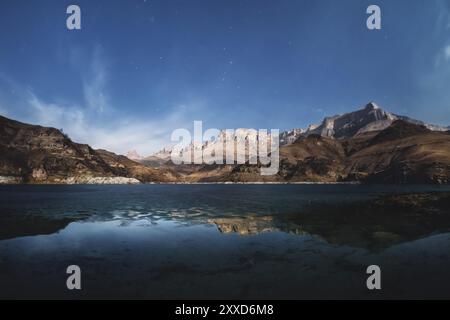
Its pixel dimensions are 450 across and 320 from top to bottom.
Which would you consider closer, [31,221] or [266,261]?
[266,261]

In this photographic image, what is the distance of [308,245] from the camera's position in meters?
30.2

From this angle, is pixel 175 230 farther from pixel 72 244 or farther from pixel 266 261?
pixel 266 261

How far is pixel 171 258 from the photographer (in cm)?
2547

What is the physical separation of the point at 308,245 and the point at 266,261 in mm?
7608

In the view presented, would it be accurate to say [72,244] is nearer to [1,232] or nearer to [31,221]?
[1,232]

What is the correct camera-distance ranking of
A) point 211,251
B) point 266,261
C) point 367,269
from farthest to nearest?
point 211,251 < point 266,261 < point 367,269

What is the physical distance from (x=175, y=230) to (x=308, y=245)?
17.6 meters

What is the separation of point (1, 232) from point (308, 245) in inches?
1501

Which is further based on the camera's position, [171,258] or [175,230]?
[175,230]

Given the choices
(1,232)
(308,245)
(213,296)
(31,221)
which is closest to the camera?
(213,296)
